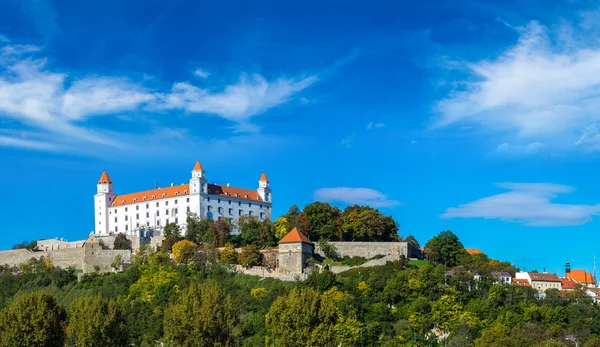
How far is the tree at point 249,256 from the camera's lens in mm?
79875

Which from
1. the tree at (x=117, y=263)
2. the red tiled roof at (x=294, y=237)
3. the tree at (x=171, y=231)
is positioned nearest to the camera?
the red tiled roof at (x=294, y=237)

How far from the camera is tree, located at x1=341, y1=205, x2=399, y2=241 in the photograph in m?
84.8

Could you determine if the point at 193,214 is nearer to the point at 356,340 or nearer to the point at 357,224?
the point at 357,224

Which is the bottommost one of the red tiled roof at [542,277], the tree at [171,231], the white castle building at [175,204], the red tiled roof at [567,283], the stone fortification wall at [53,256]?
the red tiled roof at [567,283]

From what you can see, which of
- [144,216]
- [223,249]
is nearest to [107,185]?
[144,216]

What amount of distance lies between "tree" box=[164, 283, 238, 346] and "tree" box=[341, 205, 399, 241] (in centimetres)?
2961

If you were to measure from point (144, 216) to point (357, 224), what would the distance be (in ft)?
88.7

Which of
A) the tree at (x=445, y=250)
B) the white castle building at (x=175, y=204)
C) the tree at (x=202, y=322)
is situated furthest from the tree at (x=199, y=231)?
the tree at (x=202, y=322)

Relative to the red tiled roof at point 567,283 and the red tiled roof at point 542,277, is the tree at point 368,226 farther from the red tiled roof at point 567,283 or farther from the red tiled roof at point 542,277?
the red tiled roof at point 567,283

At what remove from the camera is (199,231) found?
8894 cm

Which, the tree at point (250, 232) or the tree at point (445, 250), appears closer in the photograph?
the tree at point (445, 250)

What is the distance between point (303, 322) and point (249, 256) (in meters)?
25.5

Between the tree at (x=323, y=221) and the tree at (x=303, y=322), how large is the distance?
26.8 m

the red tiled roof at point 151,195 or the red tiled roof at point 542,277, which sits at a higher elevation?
the red tiled roof at point 151,195
